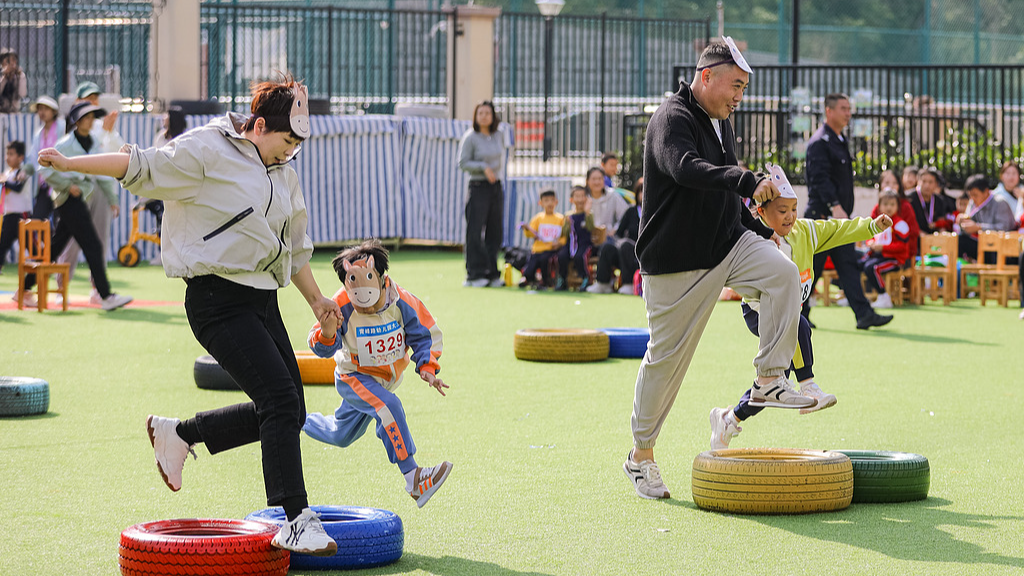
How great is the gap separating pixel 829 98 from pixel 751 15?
3262 centimetres

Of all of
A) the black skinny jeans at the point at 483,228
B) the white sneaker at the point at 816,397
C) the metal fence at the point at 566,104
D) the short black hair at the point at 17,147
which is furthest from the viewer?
the metal fence at the point at 566,104

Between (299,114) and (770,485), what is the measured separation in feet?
7.84

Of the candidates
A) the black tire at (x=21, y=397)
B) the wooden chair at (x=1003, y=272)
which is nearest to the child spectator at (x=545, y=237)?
the wooden chair at (x=1003, y=272)

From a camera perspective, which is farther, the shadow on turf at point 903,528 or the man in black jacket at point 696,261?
the man in black jacket at point 696,261

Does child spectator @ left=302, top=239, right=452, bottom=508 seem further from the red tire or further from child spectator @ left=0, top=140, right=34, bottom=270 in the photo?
child spectator @ left=0, top=140, right=34, bottom=270

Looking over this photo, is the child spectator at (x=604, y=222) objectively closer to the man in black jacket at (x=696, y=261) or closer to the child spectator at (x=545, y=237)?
the child spectator at (x=545, y=237)

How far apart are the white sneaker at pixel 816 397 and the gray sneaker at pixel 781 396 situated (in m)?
0.04

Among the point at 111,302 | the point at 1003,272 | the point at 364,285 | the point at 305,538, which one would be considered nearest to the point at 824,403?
the point at 364,285

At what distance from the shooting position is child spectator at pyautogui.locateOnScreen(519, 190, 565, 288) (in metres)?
16.7

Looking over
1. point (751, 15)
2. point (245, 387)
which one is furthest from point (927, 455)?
point (751, 15)

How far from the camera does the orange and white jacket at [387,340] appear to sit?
556 centimetres

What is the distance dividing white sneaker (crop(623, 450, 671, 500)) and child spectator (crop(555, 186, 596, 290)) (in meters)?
10.8

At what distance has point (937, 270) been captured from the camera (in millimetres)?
15438

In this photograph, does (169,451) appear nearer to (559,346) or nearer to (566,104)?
(559,346)
